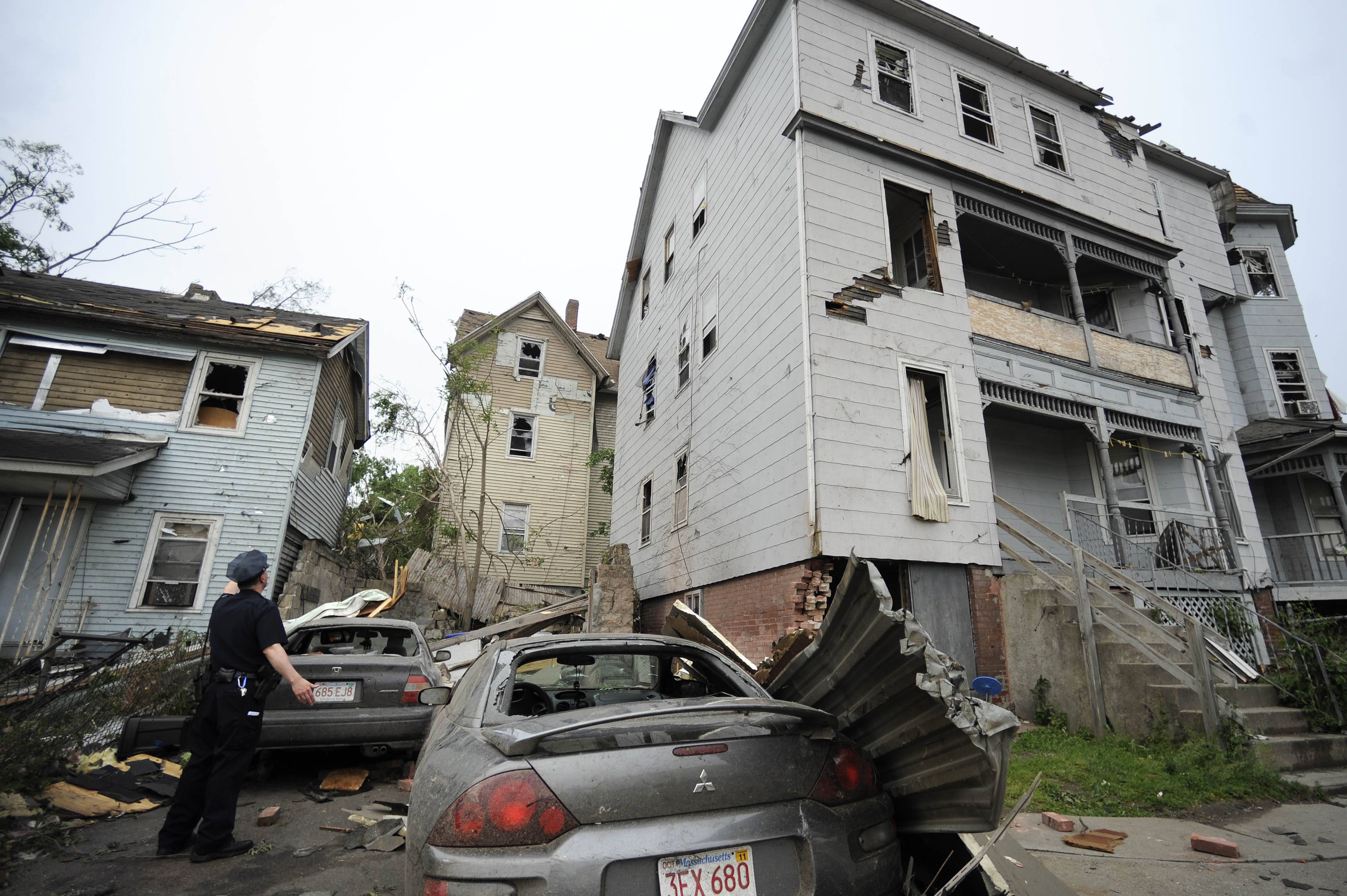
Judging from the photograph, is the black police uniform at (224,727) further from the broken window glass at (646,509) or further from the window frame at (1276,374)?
the window frame at (1276,374)

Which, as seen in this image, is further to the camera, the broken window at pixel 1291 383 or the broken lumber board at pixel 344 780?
the broken window at pixel 1291 383

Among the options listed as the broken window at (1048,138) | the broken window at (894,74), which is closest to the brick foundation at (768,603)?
the broken window at (894,74)

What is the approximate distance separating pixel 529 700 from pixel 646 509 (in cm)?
1139

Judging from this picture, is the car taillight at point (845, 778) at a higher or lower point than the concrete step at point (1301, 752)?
higher

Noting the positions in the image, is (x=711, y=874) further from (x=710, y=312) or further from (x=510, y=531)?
(x=510, y=531)

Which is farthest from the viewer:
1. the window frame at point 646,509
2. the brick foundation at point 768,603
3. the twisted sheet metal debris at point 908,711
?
the window frame at point 646,509

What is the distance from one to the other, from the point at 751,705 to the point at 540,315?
866 inches

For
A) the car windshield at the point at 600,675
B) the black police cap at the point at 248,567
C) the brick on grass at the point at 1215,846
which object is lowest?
the brick on grass at the point at 1215,846

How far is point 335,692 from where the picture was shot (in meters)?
5.79

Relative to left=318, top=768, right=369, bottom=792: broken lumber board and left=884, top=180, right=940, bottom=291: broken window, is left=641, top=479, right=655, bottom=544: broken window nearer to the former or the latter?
left=884, top=180, right=940, bottom=291: broken window

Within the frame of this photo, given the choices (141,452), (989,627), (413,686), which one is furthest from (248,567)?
(141,452)

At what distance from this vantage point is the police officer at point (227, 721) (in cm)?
411

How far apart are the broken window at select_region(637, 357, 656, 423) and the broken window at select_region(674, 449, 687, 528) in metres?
2.62

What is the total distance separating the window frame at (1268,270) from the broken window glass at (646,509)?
15.9 m
